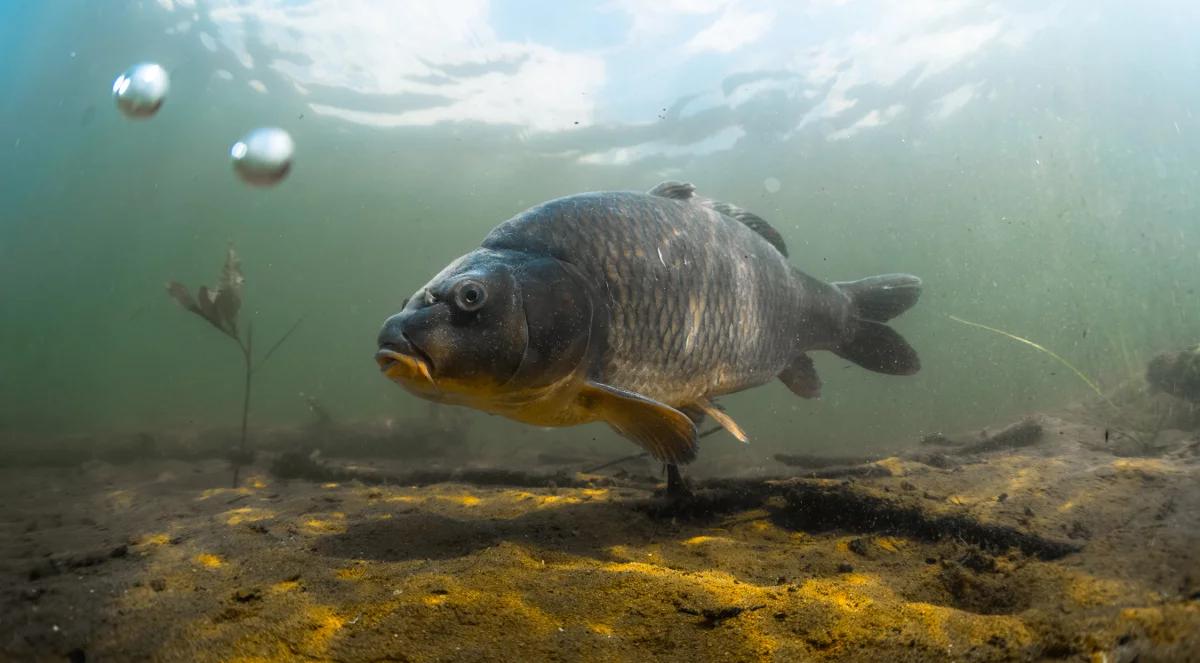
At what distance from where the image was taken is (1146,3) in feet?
88.8

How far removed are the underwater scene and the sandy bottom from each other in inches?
0.8

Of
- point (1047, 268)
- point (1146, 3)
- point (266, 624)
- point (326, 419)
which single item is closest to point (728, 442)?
point (326, 419)

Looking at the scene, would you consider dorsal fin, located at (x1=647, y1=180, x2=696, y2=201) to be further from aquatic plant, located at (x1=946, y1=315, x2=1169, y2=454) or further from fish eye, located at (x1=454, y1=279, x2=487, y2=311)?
aquatic plant, located at (x1=946, y1=315, x2=1169, y2=454)

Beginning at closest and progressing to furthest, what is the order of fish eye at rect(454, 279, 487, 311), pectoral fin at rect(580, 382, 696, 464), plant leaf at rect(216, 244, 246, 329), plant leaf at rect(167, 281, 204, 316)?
fish eye at rect(454, 279, 487, 311)
pectoral fin at rect(580, 382, 696, 464)
plant leaf at rect(167, 281, 204, 316)
plant leaf at rect(216, 244, 246, 329)

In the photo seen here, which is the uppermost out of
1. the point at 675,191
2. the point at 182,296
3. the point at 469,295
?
the point at 675,191

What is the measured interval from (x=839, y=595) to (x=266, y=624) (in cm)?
192

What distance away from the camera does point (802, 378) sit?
15.5ft

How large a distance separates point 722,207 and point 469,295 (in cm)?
266

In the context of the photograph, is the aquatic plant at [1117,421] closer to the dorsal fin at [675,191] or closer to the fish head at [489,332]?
the dorsal fin at [675,191]

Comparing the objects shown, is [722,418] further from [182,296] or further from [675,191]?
[182,296]

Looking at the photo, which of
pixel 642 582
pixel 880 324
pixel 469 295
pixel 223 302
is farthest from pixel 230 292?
pixel 880 324

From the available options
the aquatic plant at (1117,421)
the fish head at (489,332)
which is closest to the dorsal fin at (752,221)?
the fish head at (489,332)

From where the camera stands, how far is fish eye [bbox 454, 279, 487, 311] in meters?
2.54

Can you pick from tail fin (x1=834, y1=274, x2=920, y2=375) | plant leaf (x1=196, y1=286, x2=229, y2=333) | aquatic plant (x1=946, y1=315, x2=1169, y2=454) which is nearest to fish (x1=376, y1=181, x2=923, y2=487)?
tail fin (x1=834, y1=274, x2=920, y2=375)
